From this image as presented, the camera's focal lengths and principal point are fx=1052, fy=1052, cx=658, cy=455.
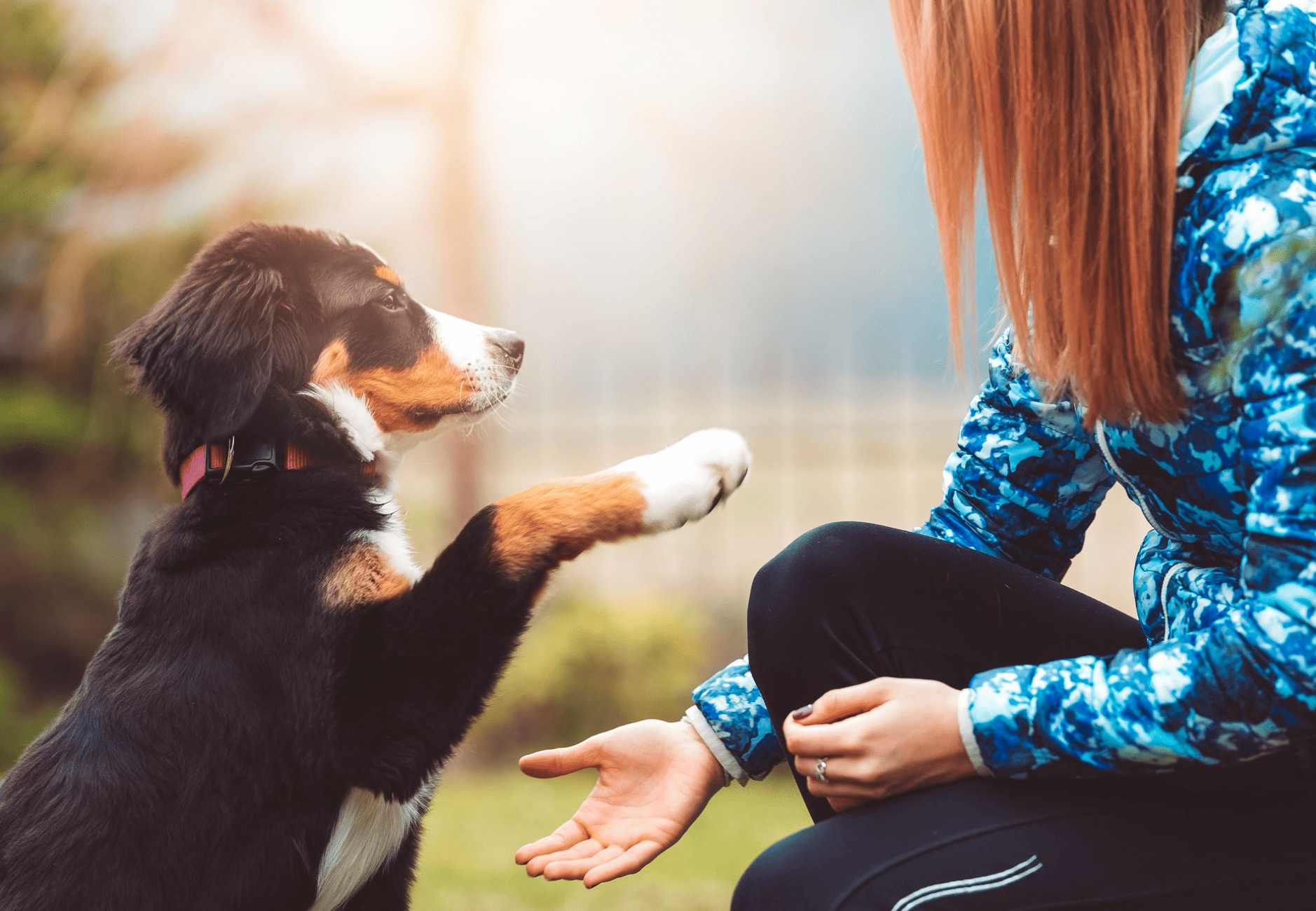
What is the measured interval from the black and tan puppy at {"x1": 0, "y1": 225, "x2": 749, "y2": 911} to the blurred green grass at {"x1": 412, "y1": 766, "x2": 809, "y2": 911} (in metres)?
1.01

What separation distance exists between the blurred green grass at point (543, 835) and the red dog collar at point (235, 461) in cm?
107

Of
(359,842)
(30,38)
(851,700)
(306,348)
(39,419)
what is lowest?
(359,842)

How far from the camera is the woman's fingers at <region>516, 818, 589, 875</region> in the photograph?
1390 millimetres

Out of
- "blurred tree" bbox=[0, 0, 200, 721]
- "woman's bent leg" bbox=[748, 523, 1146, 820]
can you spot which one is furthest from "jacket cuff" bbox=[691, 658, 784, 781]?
"blurred tree" bbox=[0, 0, 200, 721]

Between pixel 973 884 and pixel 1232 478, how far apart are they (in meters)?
0.48

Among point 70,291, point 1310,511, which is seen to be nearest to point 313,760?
point 1310,511

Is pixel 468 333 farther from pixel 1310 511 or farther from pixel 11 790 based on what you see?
pixel 1310 511

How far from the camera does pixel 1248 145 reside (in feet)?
3.25

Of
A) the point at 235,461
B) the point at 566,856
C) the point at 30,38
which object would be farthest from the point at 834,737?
the point at 30,38

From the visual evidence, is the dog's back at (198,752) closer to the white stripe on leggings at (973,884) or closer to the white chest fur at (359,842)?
the white chest fur at (359,842)

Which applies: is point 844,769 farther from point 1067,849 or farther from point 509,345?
point 509,345

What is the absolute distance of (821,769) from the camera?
115 centimetres

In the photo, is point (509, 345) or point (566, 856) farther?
point (509, 345)

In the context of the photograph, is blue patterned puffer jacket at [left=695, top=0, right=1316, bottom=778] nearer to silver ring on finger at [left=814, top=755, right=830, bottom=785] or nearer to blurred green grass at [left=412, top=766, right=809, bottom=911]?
silver ring on finger at [left=814, top=755, right=830, bottom=785]
